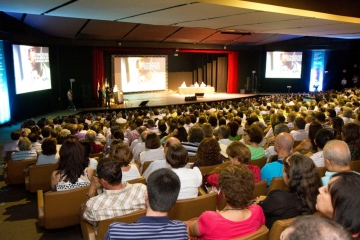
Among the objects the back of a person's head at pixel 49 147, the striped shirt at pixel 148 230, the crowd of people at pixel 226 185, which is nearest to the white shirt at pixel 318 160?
the crowd of people at pixel 226 185

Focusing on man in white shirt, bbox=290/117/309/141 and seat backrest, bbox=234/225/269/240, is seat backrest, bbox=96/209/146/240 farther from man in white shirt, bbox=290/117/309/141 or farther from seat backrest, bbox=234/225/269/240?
man in white shirt, bbox=290/117/309/141

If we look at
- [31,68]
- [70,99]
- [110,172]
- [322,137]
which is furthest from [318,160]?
[70,99]

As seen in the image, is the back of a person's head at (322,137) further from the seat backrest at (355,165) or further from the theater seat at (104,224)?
the theater seat at (104,224)

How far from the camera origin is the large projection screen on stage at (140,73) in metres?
17.7

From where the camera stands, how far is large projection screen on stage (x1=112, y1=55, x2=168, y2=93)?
17703mm

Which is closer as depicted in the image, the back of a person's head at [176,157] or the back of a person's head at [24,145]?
the back of a person's head at [176,157]

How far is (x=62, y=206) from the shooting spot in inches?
122

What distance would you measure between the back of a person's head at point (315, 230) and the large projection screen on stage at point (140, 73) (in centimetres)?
1701

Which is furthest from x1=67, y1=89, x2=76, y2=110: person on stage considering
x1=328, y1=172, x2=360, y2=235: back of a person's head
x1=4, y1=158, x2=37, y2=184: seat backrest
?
x1=328, y1=172, x2=360, y2=235: back of a person's head

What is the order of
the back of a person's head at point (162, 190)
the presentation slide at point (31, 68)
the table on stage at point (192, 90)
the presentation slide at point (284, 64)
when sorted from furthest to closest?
the presentation slide at point (284, 64)
the table on stage at point (192, 90)
the presentation slide at point (31, 68)
the back of a person's head at point (162, 190)

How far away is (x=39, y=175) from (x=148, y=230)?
9.33 ft

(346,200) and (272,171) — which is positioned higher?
(346,200)

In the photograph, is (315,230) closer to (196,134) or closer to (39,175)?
(196,134)

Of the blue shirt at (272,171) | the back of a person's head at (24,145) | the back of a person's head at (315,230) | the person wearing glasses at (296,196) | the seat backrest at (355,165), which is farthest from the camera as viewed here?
the back of a person's head at (24,145)
